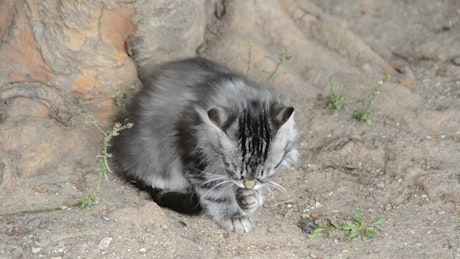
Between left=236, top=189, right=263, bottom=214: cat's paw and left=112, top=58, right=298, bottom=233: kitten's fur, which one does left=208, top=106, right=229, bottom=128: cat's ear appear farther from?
left=236, top=189, right=263, bottom=214: cat's paw

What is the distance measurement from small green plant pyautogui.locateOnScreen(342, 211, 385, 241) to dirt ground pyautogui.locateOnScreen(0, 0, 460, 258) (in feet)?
0.19

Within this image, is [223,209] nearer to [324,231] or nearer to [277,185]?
[277,185]

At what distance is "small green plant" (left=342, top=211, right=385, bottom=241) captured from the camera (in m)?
5.07

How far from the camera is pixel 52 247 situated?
4.68m

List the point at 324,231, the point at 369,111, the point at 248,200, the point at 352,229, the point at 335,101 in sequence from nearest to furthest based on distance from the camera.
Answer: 1. the point at 352,229
2. the point at 324,231
3. the point at 248,200
4. the point at 369,111
5. the point at 335,101

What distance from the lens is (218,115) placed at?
15.8ft

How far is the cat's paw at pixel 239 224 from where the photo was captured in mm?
5312

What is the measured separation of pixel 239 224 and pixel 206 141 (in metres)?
0.70

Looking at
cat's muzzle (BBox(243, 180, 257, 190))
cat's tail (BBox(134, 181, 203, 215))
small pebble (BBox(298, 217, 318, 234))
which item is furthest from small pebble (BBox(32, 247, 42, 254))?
small pebble (BBox(298, 217, 318, 234))

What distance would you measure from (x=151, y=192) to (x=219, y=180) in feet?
2.09

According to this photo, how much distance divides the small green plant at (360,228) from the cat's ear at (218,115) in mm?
1212

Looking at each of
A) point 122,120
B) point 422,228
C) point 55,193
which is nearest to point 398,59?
point 422,228

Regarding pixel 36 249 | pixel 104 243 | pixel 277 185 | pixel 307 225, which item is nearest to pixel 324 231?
pixel 307 225

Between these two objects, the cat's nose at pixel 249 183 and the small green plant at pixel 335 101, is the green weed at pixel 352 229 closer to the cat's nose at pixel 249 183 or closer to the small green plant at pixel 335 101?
the cat's nose at pixel 249 183
